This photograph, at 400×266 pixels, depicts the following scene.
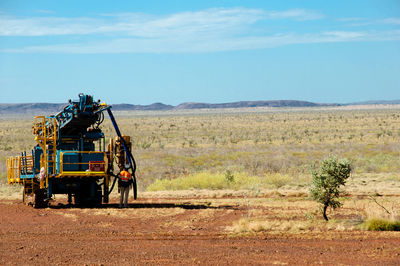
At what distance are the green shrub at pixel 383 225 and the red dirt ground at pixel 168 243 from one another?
0.46m

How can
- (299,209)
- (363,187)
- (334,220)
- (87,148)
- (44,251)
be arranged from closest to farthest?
1. (44,251)
2. (334,220)
3. (299,209)
4. (87,148)
5. (363,187)

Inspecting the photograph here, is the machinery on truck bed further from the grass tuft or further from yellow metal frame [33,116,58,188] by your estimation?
the grass tuft

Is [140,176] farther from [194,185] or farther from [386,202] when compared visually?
[386,202]

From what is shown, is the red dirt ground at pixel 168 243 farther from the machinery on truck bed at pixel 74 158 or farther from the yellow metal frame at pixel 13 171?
the yellow metal frame at pixel 13 171

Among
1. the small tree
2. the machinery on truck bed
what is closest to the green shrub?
the small tree

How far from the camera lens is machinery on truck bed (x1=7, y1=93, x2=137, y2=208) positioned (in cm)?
2125

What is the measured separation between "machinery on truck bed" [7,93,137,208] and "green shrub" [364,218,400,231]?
333 inches

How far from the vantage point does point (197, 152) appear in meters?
42.2

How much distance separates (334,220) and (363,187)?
9.58 meters

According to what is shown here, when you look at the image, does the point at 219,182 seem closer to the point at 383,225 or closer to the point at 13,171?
the point at 13,171

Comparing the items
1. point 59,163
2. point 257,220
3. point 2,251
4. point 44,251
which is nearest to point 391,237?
point 257,220

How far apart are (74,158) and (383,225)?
35.9ft

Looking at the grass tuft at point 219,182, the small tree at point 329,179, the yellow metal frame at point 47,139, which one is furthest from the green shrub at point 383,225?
the grass tuft at point 219,182

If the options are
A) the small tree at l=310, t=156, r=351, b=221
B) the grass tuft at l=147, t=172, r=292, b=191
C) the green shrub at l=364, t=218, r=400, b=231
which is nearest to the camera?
the green shrub at l=364, t=218, r=400, b=231
